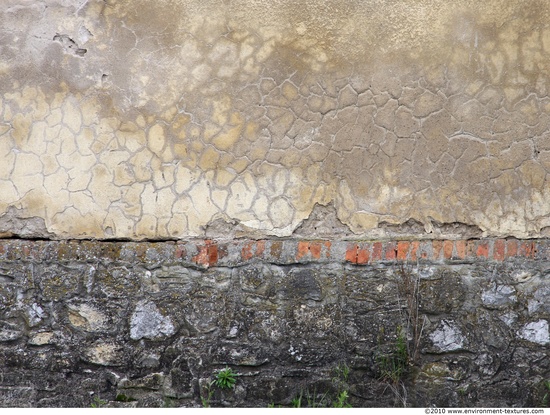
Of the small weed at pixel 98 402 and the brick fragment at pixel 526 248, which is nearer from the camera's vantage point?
the small weed at pixel 98 402

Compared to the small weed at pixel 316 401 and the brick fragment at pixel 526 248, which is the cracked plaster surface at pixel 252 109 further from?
the small weed at pixel 316 401

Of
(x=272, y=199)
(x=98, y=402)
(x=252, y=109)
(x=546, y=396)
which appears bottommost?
(x=98, y=402)

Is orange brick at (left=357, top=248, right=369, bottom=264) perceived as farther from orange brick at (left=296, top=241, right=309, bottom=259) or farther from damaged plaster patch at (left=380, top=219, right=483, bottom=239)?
orange brick at (left=296, top=241, right=309, bottom=259)

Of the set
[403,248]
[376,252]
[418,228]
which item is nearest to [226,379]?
[376,252]

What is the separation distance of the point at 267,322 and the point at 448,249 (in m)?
0.99


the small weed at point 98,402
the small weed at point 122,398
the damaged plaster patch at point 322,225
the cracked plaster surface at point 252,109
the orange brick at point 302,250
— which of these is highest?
the cracked plaster surface at point 252,109

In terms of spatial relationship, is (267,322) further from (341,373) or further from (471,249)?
(471,249)

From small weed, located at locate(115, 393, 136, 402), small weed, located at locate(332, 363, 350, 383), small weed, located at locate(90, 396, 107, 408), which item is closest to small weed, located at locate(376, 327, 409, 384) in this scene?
small weed, located at locate(332, 363, 350, 383)

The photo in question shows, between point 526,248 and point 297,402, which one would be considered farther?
point 526,248

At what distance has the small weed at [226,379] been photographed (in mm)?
3984

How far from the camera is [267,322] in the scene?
4.01 m

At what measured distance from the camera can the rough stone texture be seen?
3982mm

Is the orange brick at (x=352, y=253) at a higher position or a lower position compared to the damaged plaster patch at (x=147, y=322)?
higher

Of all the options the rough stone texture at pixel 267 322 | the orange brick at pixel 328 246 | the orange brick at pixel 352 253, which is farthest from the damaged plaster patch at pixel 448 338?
the orange brick at pixel 328 246
